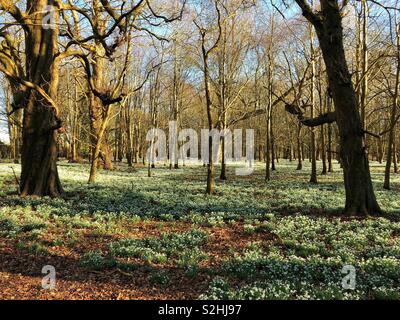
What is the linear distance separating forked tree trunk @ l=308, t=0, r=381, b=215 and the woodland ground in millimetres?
918

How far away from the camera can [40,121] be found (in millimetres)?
16797

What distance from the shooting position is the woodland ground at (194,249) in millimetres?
6875

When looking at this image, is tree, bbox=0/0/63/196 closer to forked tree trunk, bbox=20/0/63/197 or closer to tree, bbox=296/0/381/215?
forked tree trunk, bbox=20/0/63/197

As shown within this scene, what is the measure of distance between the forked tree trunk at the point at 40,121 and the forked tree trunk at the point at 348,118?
11446 millimetres

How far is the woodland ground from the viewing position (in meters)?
6.88
